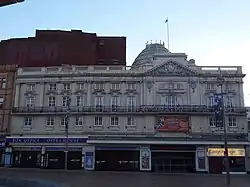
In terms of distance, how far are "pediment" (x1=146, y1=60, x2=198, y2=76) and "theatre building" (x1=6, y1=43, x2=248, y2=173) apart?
5.9 inches

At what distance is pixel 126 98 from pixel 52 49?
1834cm

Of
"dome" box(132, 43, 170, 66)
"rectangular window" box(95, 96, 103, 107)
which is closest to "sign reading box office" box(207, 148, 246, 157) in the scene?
"rectangular window" box(95, 96, 103, 107)

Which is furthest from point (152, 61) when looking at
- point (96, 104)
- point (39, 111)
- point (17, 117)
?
point (17, 117)

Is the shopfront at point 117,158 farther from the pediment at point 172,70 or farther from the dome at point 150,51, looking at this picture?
the dome at point 150,51

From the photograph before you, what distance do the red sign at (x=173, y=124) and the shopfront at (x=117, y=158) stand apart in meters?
4.84

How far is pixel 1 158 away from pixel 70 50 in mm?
21875

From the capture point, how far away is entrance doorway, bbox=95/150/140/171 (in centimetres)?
4928

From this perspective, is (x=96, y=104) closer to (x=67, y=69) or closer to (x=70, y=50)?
(x=67, y=69)

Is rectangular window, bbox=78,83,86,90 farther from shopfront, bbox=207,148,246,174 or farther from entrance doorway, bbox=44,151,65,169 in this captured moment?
shopfront, bbox=207,148,246,174

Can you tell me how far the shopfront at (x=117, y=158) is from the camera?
4909 cm

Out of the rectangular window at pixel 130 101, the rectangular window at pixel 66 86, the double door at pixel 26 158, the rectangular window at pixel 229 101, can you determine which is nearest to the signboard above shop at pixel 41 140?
the double door at pixel 26 158

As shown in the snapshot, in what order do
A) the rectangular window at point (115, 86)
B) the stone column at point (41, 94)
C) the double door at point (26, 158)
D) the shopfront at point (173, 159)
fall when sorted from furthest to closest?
the stone column at point (41, 94) < the rectangular window at point (115, 86) < the double door at point (26, 158) < the shopfront at point (173, 159)

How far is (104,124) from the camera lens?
50406 millimetres

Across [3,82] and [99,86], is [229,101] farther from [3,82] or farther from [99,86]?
[3,82]
